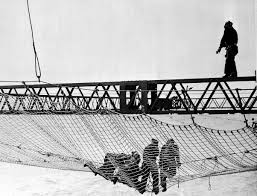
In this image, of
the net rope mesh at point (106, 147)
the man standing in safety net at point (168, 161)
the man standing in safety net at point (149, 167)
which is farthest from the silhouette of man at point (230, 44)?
the man standing in safety net at point (149, 167)

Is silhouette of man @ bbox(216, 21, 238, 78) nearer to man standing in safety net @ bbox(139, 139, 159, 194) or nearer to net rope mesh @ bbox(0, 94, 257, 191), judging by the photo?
net rope mesh @ bbox(0, 94, 257, 191)

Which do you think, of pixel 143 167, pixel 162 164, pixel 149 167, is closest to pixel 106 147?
pixel 143 167

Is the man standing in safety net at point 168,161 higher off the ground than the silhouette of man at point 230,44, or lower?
lower

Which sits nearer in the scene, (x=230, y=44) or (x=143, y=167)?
(x=143, y=167)

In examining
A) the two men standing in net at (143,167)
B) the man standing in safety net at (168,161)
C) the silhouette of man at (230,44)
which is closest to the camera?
the two men standing in net at (143,167)

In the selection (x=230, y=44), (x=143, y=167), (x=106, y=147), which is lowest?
(x=143, y=167)

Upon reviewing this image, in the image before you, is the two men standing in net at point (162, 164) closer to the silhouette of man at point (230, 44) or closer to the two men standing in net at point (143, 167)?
the two men standing in net at point (143, 167)

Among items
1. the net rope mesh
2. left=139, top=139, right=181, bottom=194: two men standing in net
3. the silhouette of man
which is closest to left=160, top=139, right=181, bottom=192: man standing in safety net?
left=139, top=139, right=181, bottom=194: two men standing in net

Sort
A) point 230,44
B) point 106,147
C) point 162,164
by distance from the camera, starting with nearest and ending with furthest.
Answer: point 162,164 → point 106,147 → point 230,44

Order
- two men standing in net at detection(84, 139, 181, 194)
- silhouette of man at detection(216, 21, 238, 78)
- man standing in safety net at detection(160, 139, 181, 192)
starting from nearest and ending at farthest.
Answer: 1. two men standing in net at detection(84, 139, 181, 194)
2. man standing in safety net at detection(160, 139, 181, 192)
3. silhouette of man at detection(216, 21, 238, 78)

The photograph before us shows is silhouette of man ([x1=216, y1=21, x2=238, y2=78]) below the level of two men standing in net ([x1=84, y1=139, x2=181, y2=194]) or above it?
above

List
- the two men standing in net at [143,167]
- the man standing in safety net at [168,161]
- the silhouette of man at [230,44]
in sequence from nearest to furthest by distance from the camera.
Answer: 1. the two men standing in net at [143,167]
2. the man standing in safety net at [168,161]
3. the silhouette of man at [230,44]

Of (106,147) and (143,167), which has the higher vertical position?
(106,147)

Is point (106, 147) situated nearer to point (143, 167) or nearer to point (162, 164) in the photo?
point (143, 167)
